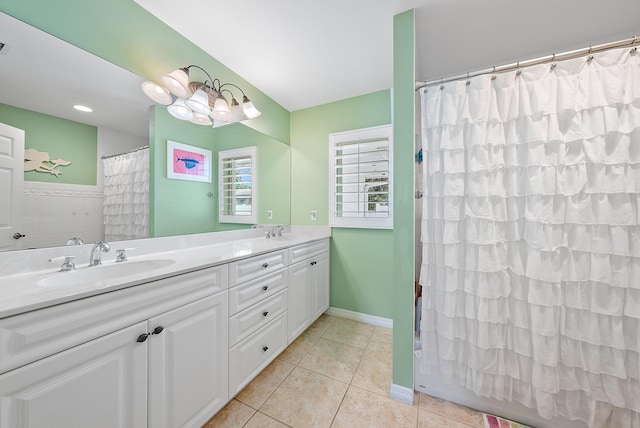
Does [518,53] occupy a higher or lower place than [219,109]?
higher

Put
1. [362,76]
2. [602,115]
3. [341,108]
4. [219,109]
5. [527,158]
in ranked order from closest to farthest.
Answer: [602,115] → [527,158] → [219,109] → [362,76] → [341,108]

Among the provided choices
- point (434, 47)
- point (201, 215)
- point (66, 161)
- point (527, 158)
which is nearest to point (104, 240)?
point (66, 161)

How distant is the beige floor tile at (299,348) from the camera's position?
1.73 meters

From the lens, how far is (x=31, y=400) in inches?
24.7

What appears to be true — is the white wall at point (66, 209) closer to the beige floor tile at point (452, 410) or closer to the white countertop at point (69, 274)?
the white countertop at point (69, 274)

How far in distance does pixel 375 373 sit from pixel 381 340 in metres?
0.43

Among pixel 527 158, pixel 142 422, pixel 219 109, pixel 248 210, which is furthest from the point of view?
pixel 248 210

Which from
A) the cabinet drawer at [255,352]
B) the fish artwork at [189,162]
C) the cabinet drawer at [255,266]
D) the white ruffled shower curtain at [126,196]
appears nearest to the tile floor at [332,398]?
the cabinet drawer at [255,352]

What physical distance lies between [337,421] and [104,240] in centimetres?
161

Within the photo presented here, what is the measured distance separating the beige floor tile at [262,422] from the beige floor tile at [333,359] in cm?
44

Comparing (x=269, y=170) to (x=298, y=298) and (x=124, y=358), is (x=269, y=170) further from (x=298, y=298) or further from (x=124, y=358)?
(x=124, y=358)

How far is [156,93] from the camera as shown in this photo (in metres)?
1.39

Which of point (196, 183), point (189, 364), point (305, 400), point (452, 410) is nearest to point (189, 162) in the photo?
point (196, 183)

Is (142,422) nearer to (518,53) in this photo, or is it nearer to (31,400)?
(31,400)
